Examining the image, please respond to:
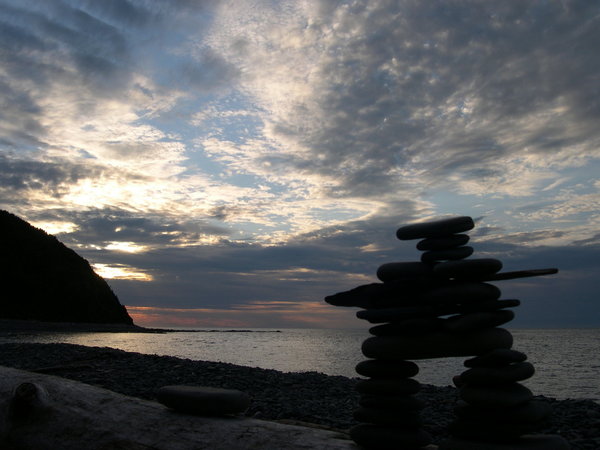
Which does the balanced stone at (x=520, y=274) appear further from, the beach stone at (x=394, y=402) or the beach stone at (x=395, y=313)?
the beach stone at (x=394, y=402)

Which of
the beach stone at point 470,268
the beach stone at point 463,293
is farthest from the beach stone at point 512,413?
the beach stone at point 470,268

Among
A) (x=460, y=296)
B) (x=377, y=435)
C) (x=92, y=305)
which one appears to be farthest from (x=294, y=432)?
(x=92, y=305)

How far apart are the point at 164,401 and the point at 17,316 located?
103034 millimetres

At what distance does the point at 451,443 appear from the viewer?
5.41 metres

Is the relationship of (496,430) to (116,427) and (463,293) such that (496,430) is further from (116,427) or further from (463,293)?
(116,427)

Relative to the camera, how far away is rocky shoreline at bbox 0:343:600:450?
28.5 ft

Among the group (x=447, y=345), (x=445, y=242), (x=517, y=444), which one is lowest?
(x=517, y=444)

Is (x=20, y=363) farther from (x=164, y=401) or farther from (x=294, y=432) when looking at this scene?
(x=294, y=432)

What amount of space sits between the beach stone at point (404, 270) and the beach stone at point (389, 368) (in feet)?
3.42

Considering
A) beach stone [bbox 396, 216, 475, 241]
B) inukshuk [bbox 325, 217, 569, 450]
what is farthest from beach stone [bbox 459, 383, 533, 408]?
beach stone [bbox 396, 216, 475, 241]

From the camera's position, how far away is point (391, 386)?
5.71m

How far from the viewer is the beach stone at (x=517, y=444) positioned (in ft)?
17.0

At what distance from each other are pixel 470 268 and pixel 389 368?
61.9 inches

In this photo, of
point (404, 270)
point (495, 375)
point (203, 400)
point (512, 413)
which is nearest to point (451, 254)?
point (404, 270)
